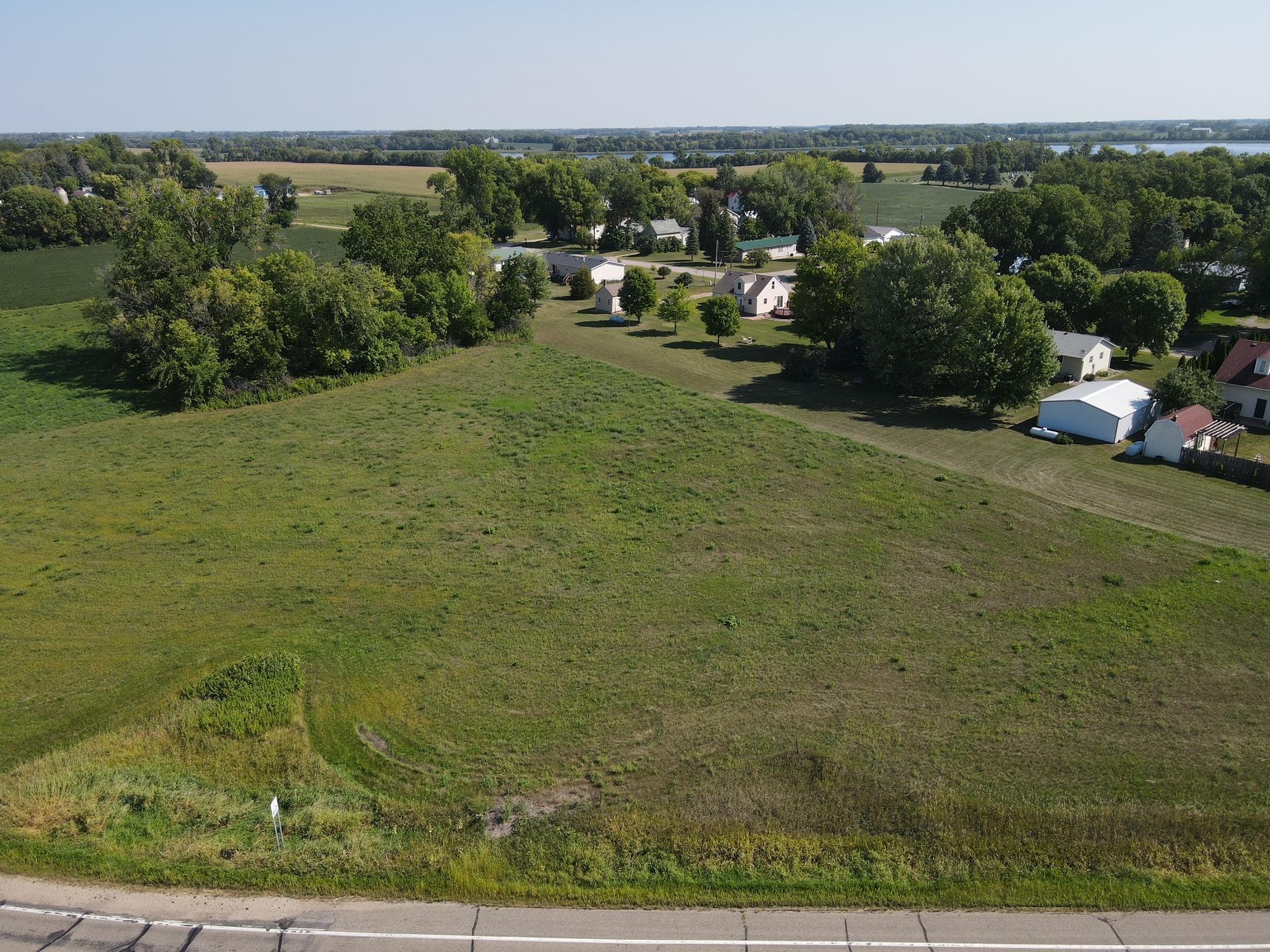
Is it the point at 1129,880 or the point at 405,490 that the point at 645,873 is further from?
the point at 405,490

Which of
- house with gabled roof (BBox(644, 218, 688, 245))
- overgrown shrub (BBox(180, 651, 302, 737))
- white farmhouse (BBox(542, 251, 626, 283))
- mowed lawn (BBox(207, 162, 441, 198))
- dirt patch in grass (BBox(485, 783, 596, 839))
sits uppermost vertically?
mowed lawn (BBox(207, 162, 441, 198))

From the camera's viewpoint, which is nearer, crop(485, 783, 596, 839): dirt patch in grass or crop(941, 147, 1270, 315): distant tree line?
crop(485, 783, 596, 839): dirt patch in grass

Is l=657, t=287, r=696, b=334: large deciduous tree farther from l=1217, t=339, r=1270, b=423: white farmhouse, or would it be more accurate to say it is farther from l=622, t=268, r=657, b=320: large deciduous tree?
l=1217, t=339, r=1270, b=423: white farmhouse

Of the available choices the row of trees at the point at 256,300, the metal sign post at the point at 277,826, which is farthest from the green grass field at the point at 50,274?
the metal sign post at the point at 277,826

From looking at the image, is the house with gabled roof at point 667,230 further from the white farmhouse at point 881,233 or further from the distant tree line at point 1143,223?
the distant tree line at point 1143,223

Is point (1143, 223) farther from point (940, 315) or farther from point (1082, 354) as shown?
point (940, 315)

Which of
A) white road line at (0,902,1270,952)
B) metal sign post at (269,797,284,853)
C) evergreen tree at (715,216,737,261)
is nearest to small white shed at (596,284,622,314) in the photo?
evergreen tree at (715,216,737,261)

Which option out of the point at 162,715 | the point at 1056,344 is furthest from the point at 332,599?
the point at 1056,344
